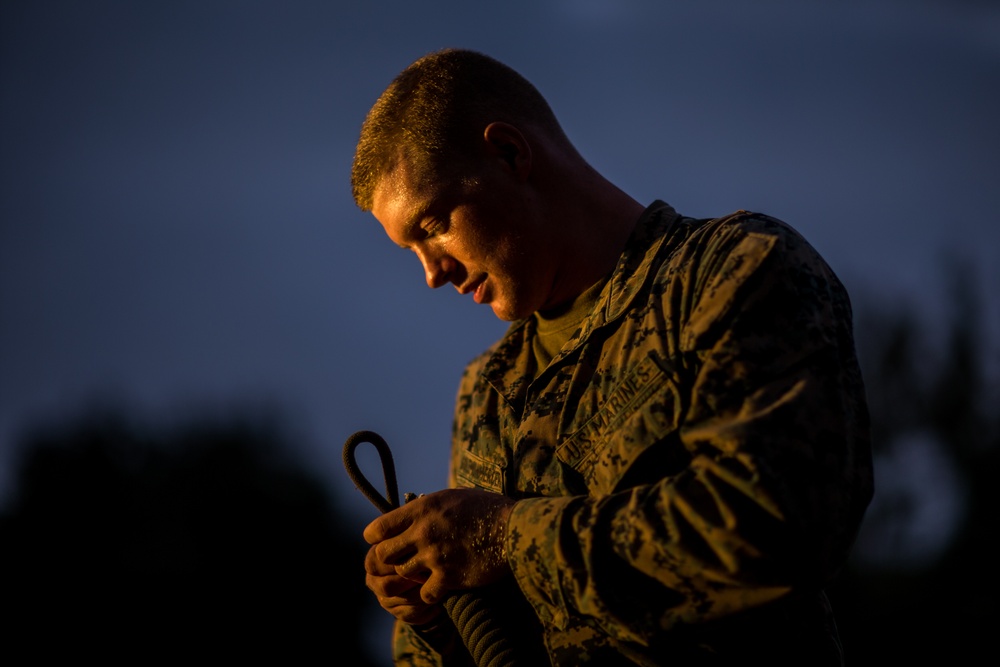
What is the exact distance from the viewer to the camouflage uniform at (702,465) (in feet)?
6.59

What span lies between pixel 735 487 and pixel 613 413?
1.71ft

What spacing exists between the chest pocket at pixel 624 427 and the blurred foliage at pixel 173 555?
408 inches

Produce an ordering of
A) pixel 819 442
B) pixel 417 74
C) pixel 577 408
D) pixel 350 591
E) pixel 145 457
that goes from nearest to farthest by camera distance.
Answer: pixel 819 442 < pixel 577 408 < pixel 417 74 < pixel 350 591 < pixel 145 457

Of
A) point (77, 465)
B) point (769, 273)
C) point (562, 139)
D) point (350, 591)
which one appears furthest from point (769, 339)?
point (77, 465)

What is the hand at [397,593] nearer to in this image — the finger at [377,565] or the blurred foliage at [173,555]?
the finger at [377,565]

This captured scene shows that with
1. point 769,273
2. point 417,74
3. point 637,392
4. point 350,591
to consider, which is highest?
point 417,74

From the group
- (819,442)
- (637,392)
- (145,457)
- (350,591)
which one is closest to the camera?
(819,442)

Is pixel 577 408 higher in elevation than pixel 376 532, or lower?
higher

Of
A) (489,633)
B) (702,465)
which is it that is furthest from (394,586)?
(702,465)

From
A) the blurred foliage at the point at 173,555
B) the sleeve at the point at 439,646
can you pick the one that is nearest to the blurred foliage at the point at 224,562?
the blurred foliage at the point at 173,555

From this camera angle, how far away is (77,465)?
1384cm

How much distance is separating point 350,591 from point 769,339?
1219 centimetres

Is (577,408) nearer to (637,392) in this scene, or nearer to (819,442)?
(637,392)

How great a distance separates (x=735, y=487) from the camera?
2.02 m
